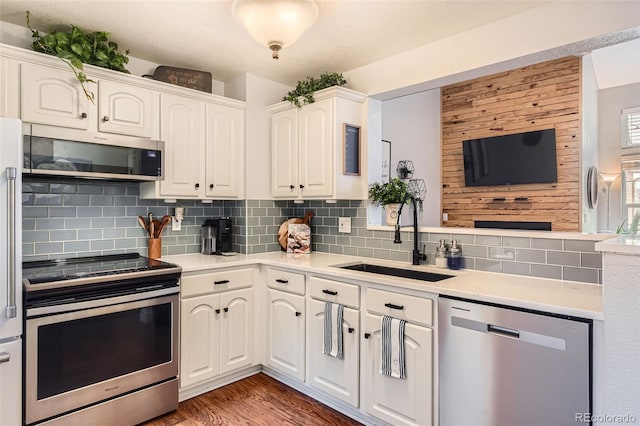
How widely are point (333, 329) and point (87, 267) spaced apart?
1.57 m

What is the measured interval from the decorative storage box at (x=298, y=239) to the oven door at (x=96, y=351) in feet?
3.63

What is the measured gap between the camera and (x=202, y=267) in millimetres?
2527

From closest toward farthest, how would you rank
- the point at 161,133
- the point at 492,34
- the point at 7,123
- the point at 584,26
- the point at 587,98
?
the point at 7,123
the point at 584,26
the point at 492,34
the point at 161,133
the point at 587,98

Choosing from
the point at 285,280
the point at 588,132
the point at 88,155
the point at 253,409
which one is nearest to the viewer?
the point at 88,155

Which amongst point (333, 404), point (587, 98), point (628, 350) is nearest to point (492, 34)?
point (628, 350)

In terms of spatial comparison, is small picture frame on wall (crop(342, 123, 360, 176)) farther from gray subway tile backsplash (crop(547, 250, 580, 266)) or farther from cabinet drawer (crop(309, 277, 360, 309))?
gray subway tile backsplash (crop(547, 250, 580, 266))

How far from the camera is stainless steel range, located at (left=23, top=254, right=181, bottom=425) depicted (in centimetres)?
189

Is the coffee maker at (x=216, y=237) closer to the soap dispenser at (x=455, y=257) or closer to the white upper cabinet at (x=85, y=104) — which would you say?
the white upper cabinet at (x=85, y=104)

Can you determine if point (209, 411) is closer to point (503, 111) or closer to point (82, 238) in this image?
point (82, 238)

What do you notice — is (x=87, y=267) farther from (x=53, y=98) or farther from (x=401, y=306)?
(x=401, y=306)

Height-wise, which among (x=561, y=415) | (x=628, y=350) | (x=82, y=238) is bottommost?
(x=561, y=415)

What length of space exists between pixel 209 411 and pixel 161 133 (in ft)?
6.25

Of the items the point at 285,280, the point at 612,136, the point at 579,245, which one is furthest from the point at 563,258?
the point at 612,136

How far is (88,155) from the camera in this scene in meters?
2.29
